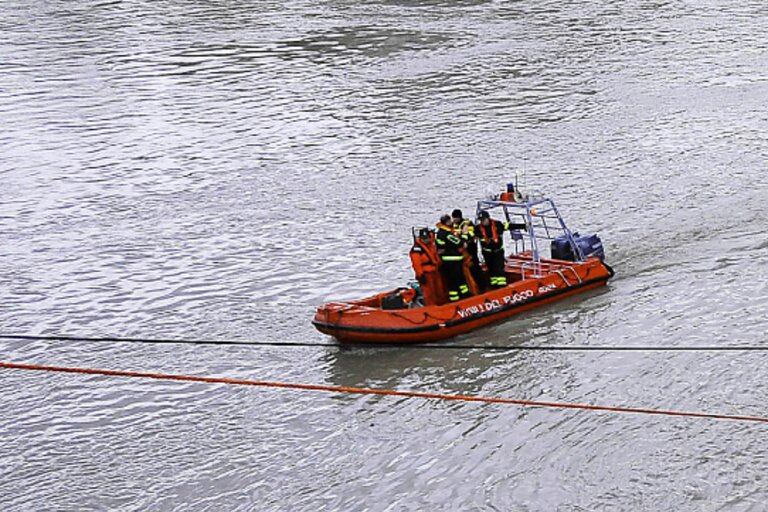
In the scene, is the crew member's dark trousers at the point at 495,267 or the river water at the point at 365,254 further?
the crew member's dark trousers at the point at 495,267

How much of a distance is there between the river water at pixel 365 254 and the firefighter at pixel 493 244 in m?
0.63

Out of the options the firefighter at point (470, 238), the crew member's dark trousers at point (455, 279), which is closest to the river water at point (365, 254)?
the crew member's dark trousers at point (455, 279)

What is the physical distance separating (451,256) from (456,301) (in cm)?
53

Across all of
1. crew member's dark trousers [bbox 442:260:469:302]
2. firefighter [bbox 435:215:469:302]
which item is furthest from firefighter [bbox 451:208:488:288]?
crew member's dark trousers [bbox 442:260:469:302]

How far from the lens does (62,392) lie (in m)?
14.9

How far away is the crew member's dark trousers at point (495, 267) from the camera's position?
1586 centimetres

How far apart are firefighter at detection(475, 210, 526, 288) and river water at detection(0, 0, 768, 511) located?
63cm

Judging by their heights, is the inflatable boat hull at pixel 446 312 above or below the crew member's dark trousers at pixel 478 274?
below

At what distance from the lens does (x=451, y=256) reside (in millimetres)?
15242

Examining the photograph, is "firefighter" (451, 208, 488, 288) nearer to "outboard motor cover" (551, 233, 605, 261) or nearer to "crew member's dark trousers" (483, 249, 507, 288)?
"crew member's dark trousers" (483, 249, 507, 288)

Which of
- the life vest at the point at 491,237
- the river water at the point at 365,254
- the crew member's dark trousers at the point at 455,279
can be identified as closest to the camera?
the river water at the point at 365,254

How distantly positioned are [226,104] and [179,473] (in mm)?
18912

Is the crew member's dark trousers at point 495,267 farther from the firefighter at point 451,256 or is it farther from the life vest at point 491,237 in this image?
the firefighter at point 451,256

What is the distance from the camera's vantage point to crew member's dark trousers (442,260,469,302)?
15289mm
